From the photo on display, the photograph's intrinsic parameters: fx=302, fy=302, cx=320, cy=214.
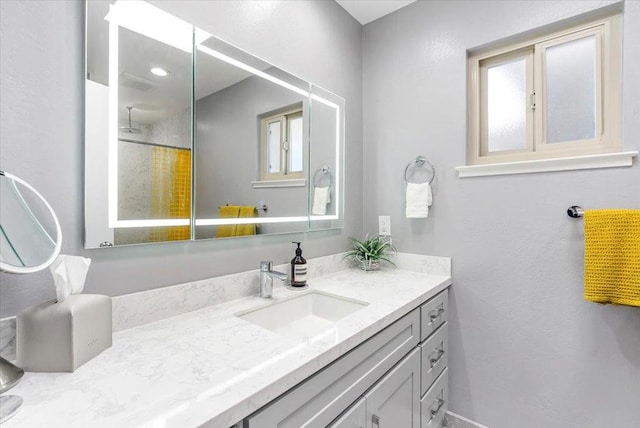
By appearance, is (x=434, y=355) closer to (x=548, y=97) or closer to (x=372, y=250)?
(x=372, y=250)

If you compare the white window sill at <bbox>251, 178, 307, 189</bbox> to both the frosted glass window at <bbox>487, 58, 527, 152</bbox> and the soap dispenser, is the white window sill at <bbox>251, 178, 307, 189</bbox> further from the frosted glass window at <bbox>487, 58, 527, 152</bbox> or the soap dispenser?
the frosted glass window at <bbox>487, 58, 527, 152</bbox>

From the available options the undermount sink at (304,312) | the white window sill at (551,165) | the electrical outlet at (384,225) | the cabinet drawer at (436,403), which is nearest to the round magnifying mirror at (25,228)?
the undermount sink at (304,312)

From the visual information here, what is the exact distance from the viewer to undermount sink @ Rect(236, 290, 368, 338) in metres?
1.20

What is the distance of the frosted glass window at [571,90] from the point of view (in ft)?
4.47

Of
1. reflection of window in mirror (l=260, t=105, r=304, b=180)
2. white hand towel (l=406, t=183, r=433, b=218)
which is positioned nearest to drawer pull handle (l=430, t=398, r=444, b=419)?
white hand towel (l=406, t=183, r=433, b=218)

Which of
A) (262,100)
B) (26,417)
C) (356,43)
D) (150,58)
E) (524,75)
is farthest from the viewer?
(356,43)

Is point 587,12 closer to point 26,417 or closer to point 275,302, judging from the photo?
point 275,302

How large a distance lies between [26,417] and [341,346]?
0.64 meters

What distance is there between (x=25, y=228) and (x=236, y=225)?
65cm

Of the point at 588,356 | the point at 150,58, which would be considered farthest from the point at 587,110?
the point at 150,58

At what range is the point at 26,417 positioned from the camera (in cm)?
52

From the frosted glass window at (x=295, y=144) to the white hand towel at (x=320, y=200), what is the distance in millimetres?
176

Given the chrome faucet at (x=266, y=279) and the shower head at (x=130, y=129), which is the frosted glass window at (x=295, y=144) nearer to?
the chrome faucet at (x=266, y=279)

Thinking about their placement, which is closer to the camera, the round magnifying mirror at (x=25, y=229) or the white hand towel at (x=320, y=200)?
the round magnifying mirror at (x=25, y=229)
